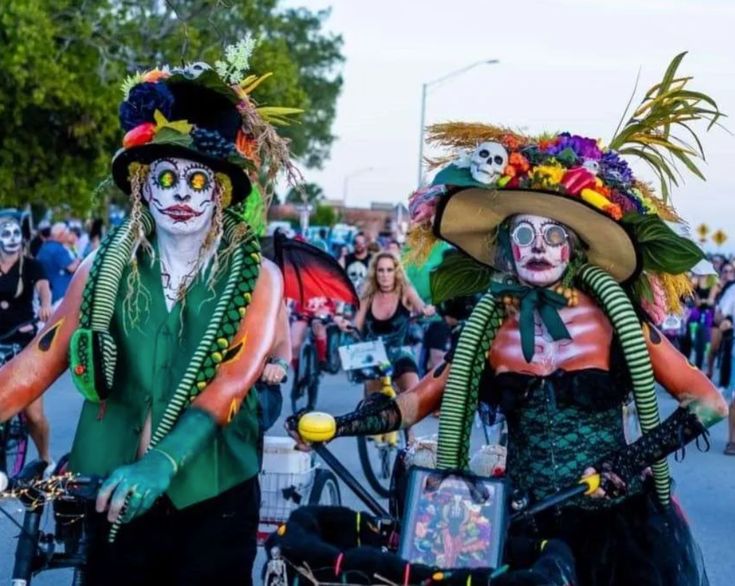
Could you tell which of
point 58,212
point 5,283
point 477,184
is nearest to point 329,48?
point 58,212

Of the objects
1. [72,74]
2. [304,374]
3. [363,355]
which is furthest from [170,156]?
[72,74]

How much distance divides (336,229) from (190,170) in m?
45.0

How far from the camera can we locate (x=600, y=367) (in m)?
4.47

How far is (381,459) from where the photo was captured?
392 inches

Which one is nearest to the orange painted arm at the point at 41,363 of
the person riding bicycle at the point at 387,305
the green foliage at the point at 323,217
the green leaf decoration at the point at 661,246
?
the green leaf decoration at the point at 661,246

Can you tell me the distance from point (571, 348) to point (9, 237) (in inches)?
257

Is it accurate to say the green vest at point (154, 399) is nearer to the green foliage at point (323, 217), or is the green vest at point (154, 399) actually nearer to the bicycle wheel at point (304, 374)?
the bicycle wheel at point (304, 374)

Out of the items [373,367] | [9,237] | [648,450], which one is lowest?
[648,450]

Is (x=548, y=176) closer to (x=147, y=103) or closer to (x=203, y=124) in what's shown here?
(x=203, y=124)

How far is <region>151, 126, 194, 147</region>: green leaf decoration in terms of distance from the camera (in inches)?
172

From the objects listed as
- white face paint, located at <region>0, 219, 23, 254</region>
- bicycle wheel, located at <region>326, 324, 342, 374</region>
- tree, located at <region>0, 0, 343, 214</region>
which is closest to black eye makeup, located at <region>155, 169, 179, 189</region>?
white face paint, located at <region>0, 219, 23, 254</region>

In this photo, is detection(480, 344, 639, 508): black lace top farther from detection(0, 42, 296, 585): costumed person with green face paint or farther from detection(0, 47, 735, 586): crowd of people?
detection(0, 42, 296, 585): costumed person with green face paint

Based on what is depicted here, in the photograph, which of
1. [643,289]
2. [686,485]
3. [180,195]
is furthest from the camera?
[686,485]

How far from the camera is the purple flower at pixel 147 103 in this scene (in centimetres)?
447
